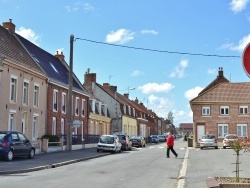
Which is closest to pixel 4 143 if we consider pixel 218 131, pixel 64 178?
pixel 64 178

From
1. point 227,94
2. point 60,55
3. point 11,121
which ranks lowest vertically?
point 11,121

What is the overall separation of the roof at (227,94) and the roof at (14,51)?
2751 centimetres

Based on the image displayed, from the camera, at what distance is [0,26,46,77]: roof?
31219mm

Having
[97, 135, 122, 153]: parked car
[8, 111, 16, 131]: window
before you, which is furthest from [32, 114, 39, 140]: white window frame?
[97, 135, 122, 153]: parked car

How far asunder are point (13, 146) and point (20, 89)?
9.54 m

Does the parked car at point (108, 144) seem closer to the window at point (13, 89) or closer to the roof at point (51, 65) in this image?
the roof at point (51, 65)

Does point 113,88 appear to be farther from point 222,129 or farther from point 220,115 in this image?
point 222,129

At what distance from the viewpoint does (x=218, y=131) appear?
191ft

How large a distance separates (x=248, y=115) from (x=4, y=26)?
3436 centimetres

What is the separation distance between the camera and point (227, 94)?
5981cm

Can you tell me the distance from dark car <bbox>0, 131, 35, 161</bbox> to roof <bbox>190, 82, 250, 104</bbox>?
36.1 m

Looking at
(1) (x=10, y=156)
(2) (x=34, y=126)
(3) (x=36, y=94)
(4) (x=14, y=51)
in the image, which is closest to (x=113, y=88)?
(3) (x=36, y=94)

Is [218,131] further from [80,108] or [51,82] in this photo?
[51,82]

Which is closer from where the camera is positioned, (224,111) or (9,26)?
(9,26)
